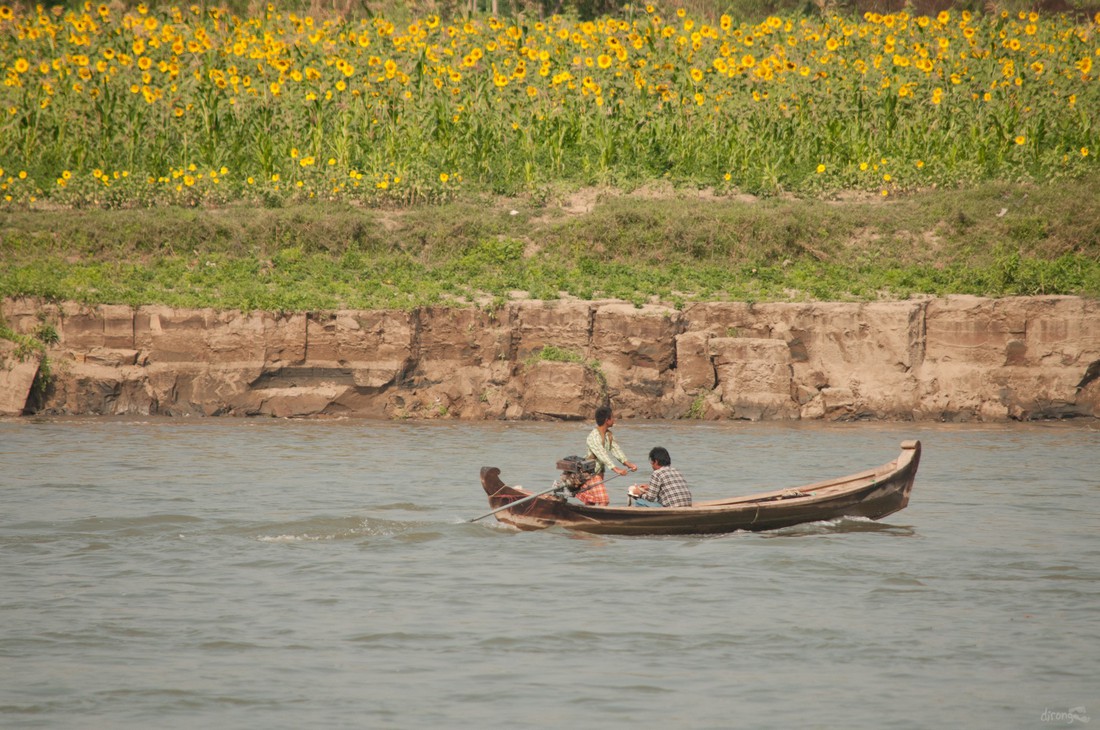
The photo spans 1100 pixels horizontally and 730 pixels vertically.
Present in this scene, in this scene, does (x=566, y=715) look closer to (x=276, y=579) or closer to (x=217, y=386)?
(x=276, y=579)

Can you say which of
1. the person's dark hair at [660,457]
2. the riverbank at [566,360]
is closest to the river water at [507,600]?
the person's dark hair at [660,457]

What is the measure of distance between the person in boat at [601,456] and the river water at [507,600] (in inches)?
18.9

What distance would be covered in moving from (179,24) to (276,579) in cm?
1662

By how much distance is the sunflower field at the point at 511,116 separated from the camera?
2173cm

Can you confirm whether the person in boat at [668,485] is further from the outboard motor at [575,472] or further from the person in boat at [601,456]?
the outboard motor at [575,472]

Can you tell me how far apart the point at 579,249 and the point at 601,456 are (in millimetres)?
8060

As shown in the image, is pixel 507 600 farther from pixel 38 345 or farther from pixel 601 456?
pixel 38 345

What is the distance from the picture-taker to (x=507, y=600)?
10391mm

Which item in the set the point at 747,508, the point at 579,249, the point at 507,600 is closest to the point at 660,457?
the point at 747,508

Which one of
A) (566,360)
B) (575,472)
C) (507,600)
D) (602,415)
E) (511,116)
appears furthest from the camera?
(511,116)

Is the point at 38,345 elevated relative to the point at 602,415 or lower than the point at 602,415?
elevated

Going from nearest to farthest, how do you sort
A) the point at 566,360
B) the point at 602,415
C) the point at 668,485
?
1. the point at 668,485
2. the point at 602,415
3. the point at 566,360

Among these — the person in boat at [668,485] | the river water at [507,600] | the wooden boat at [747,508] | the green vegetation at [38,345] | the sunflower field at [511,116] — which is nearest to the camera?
the river water at [507,600]

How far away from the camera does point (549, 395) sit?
18250 millimetres
